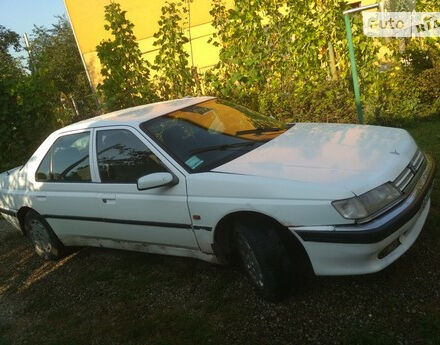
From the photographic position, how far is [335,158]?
10.6ft

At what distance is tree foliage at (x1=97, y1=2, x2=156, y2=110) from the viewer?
8.87 meters

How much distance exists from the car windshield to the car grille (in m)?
1.13

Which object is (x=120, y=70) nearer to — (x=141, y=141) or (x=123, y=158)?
(x=123, y=158)

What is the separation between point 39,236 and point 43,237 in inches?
3.1

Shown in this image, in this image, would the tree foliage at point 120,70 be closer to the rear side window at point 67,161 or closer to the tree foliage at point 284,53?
the tree foliage at point 284,53

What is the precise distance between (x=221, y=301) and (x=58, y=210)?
203 cm

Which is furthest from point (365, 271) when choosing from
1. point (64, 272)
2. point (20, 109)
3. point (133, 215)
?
point (20, 109)

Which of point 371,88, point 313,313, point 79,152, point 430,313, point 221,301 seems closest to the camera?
point 430,313

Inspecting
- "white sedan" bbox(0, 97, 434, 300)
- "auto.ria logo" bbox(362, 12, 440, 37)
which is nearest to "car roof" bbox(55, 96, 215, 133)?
"white sedan" bbox(0, 97, 434, 300)

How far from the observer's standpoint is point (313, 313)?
315 cm

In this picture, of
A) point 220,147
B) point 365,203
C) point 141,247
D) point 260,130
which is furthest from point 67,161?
point 365,203

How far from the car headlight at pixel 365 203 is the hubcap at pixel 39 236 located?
3410 millimetres

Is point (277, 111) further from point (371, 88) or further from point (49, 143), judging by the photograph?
point (49, 143)

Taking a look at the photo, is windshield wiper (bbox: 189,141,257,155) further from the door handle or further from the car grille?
the car grille
